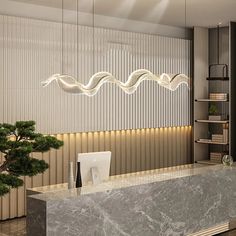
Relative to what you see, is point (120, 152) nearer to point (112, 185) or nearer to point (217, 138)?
→ point (217, 138)

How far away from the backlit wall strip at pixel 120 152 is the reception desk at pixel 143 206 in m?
1.72

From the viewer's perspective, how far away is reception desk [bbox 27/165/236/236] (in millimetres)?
3371

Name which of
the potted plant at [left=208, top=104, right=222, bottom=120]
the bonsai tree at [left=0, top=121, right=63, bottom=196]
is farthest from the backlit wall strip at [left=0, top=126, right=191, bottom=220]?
the bonsai tree at [left=0, top=121, right=63, bottom=196]

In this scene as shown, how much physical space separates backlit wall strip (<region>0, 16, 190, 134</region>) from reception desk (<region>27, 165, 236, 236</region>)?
68.8 inches

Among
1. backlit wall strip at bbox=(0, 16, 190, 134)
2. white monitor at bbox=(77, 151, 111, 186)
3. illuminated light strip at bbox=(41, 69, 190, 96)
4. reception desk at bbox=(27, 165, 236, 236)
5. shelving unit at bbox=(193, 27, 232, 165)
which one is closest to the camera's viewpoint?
reception desk at bbox=(27, 165, 236, 236)

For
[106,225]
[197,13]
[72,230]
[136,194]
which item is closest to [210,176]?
[136,194]

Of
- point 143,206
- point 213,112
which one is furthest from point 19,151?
point 213,112

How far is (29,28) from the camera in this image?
5793mm

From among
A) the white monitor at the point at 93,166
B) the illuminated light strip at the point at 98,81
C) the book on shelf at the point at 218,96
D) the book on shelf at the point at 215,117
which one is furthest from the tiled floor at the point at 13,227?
the book on shelf at the point at 218,96

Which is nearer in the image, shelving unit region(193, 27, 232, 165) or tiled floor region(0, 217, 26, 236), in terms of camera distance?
tiled floor region(0, 217, 26, 236)

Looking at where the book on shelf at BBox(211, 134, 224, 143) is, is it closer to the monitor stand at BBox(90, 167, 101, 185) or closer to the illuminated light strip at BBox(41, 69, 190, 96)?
the illuminated light strip at BBox(41, 69, 190, 96)

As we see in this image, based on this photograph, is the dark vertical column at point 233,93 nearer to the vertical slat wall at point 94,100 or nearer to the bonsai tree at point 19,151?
the vertical slat wall at point 94,100

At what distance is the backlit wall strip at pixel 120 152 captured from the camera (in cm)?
596

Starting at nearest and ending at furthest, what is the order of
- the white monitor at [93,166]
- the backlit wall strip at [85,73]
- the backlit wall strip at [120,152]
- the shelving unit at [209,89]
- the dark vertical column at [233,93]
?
the white monitor at [93,166]
the backlit wall strip at [85,73]
the backlit wall strip at [120,152]
the dark vertical column at [233,93]
the shelving unit at [209,89]
